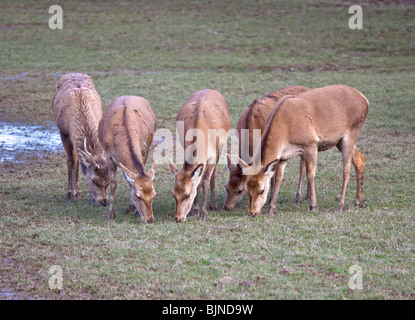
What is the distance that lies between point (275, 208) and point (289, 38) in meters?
15.8

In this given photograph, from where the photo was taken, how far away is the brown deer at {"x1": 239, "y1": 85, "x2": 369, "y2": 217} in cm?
894

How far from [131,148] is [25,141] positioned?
5.79m

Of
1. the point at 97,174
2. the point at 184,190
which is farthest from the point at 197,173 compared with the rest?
the point at 97,174

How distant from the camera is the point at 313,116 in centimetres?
922

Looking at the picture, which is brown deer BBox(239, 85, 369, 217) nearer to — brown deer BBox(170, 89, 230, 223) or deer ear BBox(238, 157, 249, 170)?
deer ear BBox(238, 157, 249, 170)

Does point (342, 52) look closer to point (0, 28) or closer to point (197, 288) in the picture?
point (0, 28)

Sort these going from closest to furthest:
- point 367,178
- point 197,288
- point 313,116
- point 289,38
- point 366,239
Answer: point 197,288, point 366,239, point 313,116, point 367,178, point 289,38

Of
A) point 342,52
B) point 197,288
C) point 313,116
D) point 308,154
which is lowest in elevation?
point 197,288

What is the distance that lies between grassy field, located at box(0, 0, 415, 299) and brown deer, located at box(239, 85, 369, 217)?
487mm

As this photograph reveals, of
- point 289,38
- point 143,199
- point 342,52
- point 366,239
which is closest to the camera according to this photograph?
point 366,239

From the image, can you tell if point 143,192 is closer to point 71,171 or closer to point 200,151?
point 200,151

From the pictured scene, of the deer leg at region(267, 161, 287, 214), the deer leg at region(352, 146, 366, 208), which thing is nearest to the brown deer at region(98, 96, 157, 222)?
the deer leg at region(267, 161, 287, 214)

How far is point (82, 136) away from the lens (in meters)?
10.4

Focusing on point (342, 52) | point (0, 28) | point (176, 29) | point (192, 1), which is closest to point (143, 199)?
point (342, 52)
